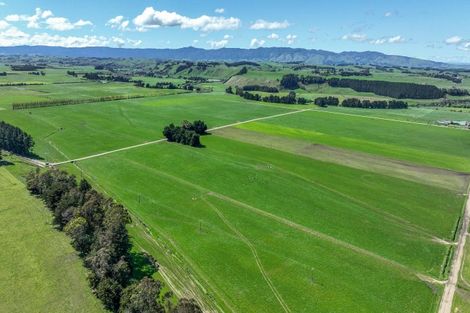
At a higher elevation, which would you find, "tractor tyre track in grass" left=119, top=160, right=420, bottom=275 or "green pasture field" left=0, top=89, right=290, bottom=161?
"green pasture field" left=0, top=89, right=290, bottom=161

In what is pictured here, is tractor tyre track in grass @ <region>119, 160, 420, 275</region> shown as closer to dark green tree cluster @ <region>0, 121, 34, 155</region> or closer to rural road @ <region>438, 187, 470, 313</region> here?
rural road @ <region>438, 187, 470, 313</region>

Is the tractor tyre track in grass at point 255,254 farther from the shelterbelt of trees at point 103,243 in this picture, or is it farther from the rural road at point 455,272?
the rural road at point 455,272

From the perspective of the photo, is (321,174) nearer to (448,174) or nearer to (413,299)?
(448,174)

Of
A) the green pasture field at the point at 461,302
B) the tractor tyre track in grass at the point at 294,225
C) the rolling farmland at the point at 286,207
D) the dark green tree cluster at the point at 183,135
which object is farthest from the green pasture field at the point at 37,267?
the dark green tree cluster at the point at 183,135

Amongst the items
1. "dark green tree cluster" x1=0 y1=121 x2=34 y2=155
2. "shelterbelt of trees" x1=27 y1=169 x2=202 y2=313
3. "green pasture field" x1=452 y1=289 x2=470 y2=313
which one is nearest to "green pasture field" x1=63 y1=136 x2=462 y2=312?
"green pasture field" x1=452 y1=289 x2=470 y2=313

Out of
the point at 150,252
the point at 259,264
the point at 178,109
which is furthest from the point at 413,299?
the point at 178,109

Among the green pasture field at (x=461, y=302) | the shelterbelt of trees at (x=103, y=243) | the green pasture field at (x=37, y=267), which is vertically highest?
the shelterbelt of trees at (x=103, y=243)
